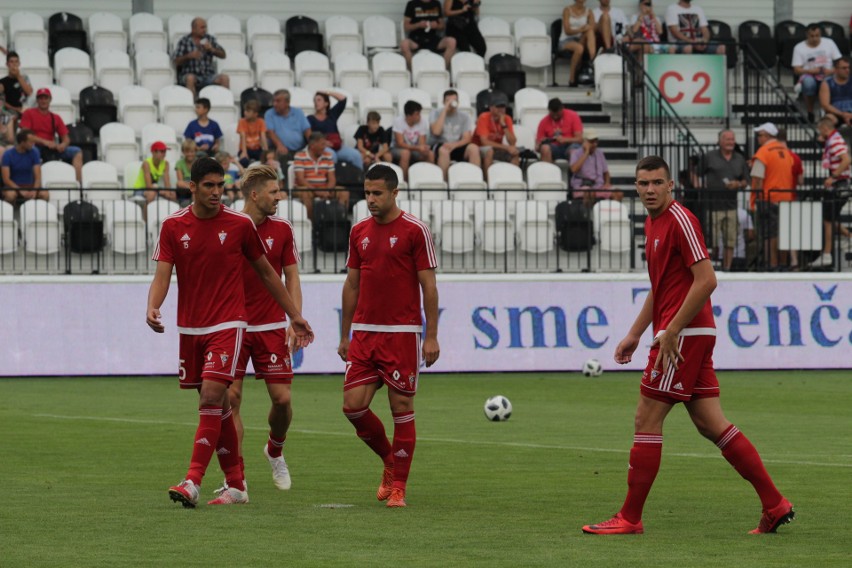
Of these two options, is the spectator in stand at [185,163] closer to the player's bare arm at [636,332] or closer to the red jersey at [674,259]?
the player's bare arm at [636,332]

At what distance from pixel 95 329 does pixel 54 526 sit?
41.4 ft

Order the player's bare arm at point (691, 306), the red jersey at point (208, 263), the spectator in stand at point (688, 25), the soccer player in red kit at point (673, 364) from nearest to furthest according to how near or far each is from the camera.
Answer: the player's bare arm at point (691, 306), the soccer player in red kit at point (673, 364), the red jersey at point (208, 263), the spectator in stand at point (688, 25)

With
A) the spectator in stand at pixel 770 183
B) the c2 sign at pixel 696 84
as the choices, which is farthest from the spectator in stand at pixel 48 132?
the c2 sign at pixel 696 84

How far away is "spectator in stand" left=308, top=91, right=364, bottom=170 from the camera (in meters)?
24.1

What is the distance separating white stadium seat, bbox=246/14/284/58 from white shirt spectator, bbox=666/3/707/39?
6.86 m

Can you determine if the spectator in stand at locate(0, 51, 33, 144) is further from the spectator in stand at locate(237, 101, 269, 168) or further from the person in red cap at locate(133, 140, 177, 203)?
the spectator in stand at locate(237, 101, 269, 168)

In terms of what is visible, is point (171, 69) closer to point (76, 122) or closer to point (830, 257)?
point (76, 122)

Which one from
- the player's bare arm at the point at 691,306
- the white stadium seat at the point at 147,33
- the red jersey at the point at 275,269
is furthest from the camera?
the white stadium seat at the point at 147,33

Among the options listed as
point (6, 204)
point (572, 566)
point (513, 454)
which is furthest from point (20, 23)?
point (572, 566)

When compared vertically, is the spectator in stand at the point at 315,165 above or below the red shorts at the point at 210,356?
above

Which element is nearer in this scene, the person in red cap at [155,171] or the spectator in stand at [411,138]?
the person in red cap at [155,171]

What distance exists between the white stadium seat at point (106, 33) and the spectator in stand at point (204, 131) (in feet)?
12.9

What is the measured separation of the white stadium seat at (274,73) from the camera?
27.2 metres

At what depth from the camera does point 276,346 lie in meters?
10.8
